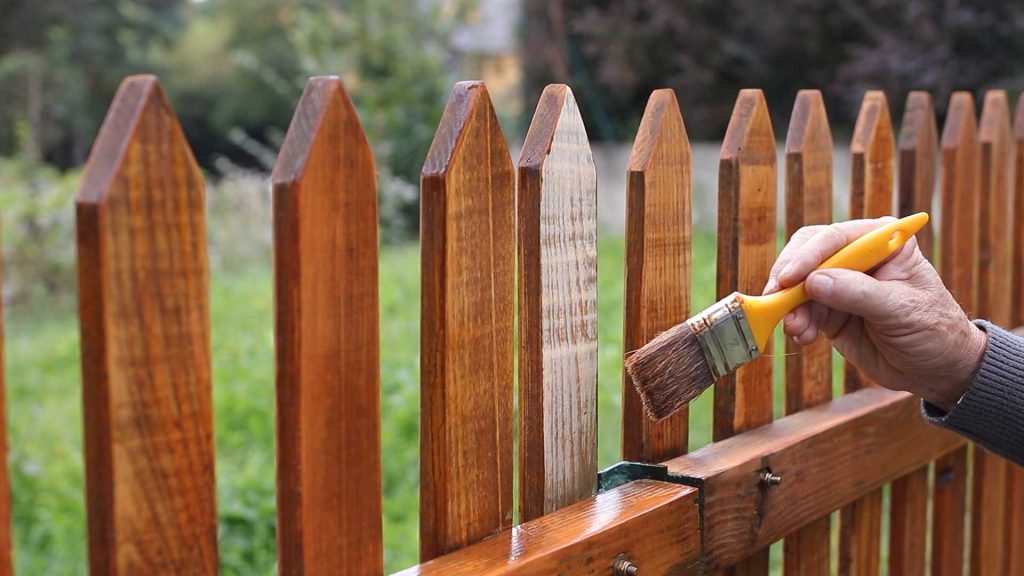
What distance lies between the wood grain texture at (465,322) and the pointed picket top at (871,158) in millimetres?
820

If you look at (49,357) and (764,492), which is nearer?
(764,492)

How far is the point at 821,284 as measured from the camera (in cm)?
119

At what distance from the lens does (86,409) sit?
76 centimetres

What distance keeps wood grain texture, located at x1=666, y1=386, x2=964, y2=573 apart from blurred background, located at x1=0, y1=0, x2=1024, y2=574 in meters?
1.72

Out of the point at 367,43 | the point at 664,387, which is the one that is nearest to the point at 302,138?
the point at 664,387

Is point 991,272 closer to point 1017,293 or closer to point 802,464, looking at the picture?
point 1017,293

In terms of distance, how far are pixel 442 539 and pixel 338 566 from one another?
0.15 metres

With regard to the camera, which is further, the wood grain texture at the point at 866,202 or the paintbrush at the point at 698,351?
the wood grain texture at the point at 866,202

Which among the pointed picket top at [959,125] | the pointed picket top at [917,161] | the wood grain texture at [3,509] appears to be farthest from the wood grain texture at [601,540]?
the pointed picket top at [959,125]

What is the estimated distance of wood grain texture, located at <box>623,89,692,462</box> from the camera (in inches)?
51.2

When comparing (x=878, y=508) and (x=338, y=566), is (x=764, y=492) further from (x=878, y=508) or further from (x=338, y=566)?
(x=338, y=566)

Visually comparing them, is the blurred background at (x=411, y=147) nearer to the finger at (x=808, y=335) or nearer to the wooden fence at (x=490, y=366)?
the wooden fence at (x=490, y=366)

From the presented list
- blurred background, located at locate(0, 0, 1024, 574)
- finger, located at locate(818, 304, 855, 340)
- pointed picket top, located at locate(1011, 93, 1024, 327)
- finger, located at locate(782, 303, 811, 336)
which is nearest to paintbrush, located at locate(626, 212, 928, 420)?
finger, located at locate(782, 303, 811, 336)

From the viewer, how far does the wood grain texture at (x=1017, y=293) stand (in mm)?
2184
